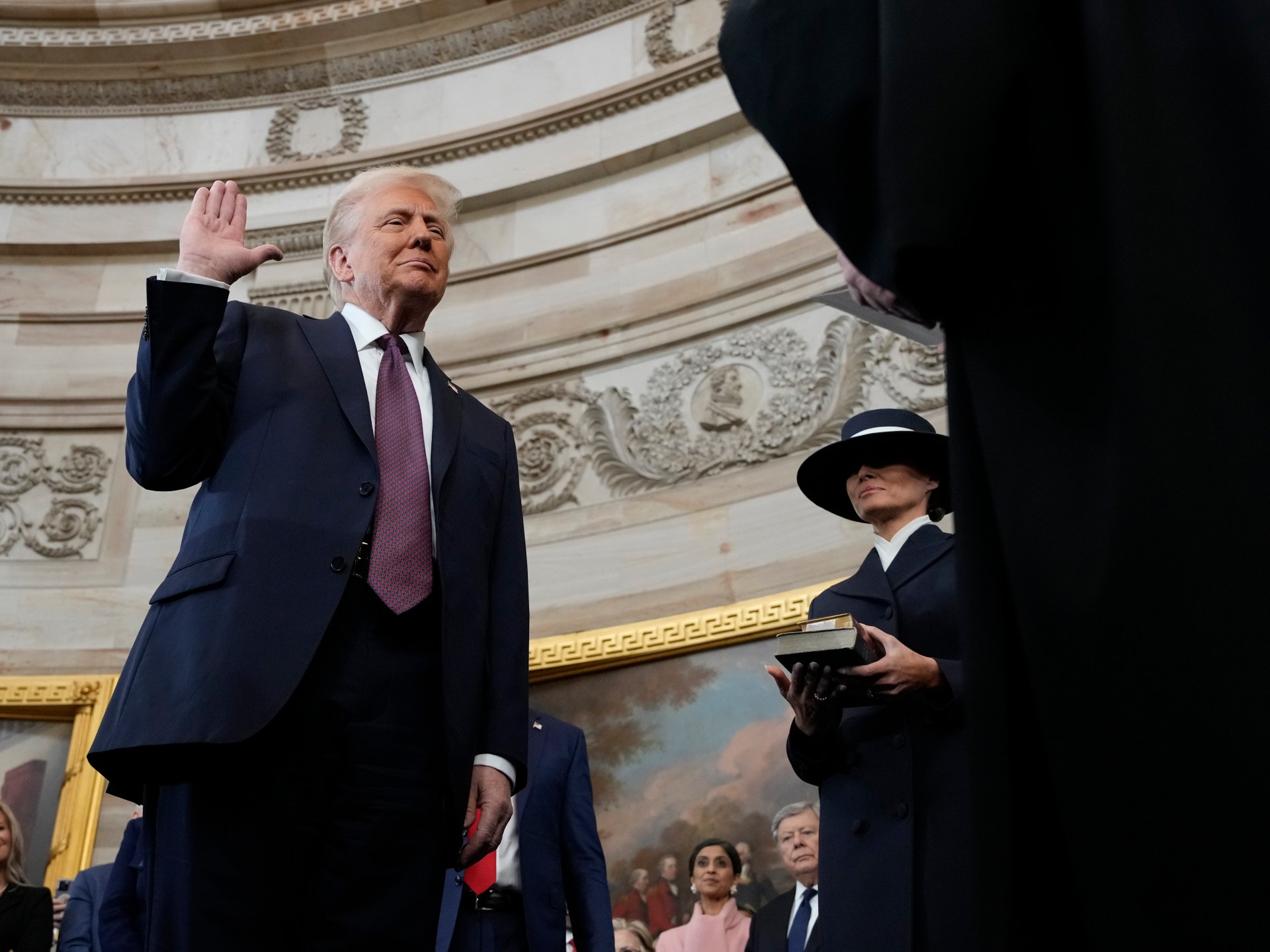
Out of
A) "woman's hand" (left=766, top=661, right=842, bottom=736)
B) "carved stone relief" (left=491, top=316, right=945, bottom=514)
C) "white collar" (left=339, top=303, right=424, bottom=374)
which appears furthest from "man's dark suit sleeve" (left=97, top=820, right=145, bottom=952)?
"carved stone relief" (left=491, top=316, right=945, bottom=514)

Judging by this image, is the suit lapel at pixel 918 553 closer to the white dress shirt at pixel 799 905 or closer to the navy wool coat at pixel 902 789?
the navy wool coat at pixel 902 789

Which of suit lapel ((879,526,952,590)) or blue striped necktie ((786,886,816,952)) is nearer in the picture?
suit lapel ((879,526,952,590))

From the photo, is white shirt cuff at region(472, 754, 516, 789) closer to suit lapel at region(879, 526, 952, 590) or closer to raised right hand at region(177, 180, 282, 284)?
raised right hand at region(177, 180, 282, 284)

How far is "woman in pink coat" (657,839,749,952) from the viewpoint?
514 centimetres

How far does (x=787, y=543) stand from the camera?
19.9 feet

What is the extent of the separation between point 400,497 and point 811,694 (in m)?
1.02

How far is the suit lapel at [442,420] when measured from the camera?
2498 mm

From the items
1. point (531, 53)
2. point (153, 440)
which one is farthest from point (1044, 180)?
point (531, 53)

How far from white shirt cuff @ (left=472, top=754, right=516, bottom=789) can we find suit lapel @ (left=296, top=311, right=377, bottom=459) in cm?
60

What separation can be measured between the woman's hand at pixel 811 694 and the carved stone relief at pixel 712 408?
10.8 ft

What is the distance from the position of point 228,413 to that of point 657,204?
217 inches

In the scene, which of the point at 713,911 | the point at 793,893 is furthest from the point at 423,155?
the point at 793,893

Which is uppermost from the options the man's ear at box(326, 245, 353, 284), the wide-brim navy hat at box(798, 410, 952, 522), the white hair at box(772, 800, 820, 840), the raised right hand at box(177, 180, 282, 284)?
the man's ear at box(326, 245, 353, 284)

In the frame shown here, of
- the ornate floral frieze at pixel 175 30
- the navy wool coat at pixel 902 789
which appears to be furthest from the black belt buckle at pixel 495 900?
the ornate floral frieze at pixel 175 30
